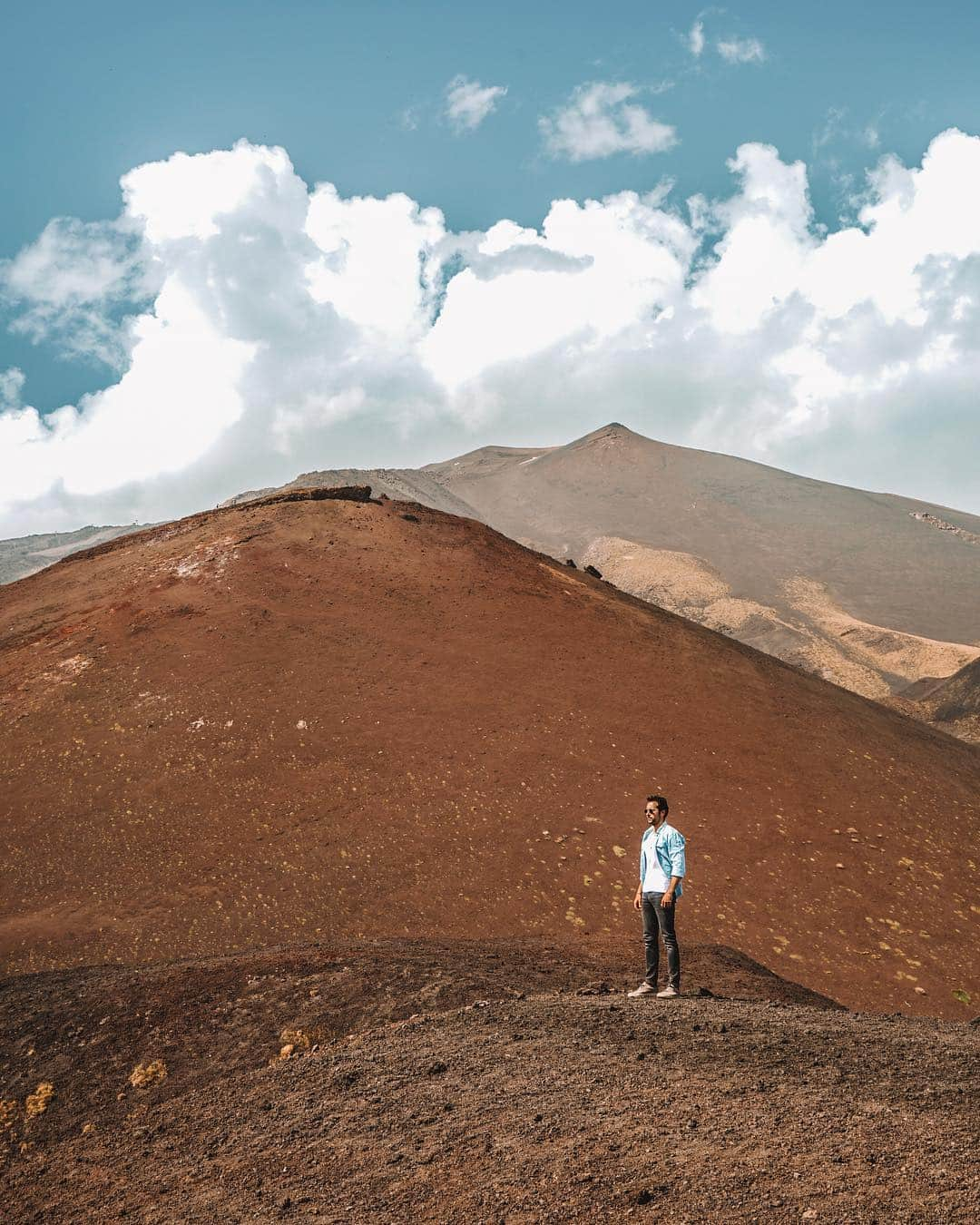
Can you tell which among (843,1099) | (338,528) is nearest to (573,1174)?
(843,1099)

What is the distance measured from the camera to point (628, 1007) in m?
8.30

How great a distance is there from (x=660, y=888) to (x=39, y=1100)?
272 inches

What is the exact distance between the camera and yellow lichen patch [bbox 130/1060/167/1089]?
8.02 metres

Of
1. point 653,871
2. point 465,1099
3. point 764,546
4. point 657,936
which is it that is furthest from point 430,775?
point 764,546

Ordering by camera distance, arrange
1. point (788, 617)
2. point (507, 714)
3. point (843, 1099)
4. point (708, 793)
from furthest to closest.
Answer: point (788, 617), point (507, 714), point (708, 793), point (843, 1099)

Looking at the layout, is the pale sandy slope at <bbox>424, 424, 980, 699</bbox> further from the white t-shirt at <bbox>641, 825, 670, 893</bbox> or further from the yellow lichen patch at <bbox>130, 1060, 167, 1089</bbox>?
the yellow lichen patch at <bbox>130, 1060, 167, 1089</bbox>

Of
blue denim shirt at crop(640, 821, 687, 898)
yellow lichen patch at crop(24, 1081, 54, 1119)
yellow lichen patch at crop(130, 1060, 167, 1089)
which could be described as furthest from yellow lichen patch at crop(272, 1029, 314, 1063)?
blue denim shirt at crop(640, 821, 687, 898)

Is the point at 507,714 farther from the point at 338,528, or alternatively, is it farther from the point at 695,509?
the point at 695,509

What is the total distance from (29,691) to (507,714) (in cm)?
1357

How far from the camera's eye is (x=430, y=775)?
19016 mm

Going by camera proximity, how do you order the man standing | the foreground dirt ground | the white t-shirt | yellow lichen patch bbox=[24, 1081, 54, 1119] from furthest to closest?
the white t-shirt → the man standing → yellow lichen patch bbox=[24, 1081, 54, 1119] → the foreground dirt ground

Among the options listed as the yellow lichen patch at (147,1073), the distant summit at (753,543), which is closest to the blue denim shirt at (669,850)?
the yellow lichen patch at (147,1073)

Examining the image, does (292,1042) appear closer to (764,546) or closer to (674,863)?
(674,863)

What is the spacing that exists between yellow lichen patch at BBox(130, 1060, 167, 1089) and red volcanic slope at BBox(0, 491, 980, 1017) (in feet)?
17.1
